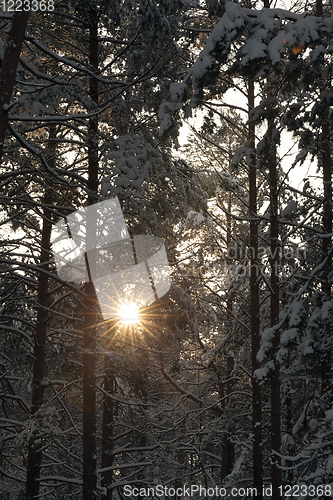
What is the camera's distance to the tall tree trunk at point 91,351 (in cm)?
855

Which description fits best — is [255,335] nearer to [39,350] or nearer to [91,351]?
[91,351]

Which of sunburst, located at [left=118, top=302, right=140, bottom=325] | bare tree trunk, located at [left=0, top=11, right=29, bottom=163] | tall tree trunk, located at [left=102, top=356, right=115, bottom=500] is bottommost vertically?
tall tree trunk, located at [left=102, top=356, right=115, bottom=500]

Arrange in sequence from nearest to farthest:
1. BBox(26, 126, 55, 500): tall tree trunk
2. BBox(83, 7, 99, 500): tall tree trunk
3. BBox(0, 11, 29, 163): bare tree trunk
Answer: BBox(0, 11, 29, 163): bare tree trunk, BBox(83, 7, 99, 500): tall tree trunk, BBox(26, 126, 55, 500): tall tree trunk

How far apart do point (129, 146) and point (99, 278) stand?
10.3 feet

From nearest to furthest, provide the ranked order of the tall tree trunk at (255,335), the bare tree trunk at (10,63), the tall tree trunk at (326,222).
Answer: the bare tree trunk at (10,63) → the tall tree trunk at (326,222) → the tall tree trunk at (255,335)

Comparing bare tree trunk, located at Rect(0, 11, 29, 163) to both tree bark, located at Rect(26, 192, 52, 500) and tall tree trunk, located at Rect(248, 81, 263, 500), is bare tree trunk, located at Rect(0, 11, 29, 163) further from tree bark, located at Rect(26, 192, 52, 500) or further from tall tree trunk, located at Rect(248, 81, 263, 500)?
tall tree trunk, located at Rect(248, 81, 263, 500)

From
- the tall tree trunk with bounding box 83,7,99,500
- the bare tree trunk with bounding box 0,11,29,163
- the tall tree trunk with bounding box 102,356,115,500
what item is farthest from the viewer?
the tall tree trunk with bounding box 102,356,115,500

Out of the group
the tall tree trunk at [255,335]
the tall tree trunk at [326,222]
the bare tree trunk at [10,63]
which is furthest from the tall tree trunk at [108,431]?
the bare tree trunk at [10,63]

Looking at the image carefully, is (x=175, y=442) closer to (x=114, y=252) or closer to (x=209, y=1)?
(x=114, y=252)

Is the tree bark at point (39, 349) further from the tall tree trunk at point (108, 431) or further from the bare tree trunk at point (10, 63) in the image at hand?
the bare tree trunk at point (10, 63)

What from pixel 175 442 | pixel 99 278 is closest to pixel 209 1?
pixel 99 278

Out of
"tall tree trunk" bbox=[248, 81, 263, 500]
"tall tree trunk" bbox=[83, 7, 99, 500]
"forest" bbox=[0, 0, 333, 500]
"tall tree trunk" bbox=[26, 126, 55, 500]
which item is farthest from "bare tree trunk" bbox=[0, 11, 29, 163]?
"tall tree trunk" bbox=[248, 81, 263, 500]

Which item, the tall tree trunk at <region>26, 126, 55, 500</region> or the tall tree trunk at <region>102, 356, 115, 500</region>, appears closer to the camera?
the tall tree trunk at <region>26, 126, 55, 500</region>

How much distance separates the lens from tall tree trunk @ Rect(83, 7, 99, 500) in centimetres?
855
